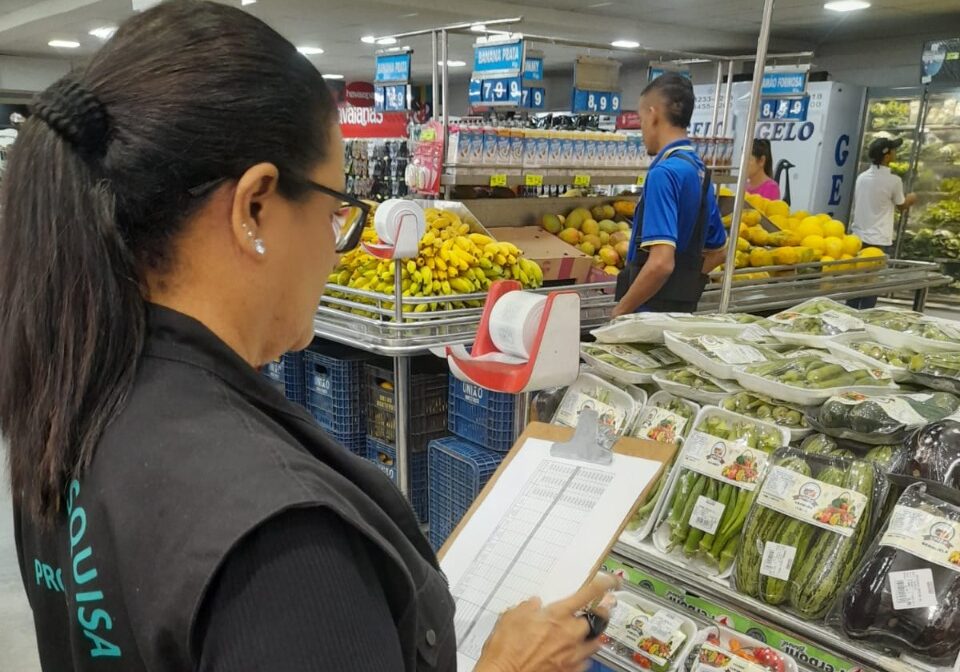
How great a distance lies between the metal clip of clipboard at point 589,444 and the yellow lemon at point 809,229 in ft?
12.3

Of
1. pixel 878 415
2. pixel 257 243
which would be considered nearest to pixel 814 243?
pixel 878 415

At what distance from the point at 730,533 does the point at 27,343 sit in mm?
1345

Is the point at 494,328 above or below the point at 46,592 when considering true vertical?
above

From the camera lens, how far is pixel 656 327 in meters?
2.10

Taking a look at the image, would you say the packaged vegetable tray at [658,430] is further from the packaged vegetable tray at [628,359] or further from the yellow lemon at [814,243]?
the yellow lemon at [814,243]

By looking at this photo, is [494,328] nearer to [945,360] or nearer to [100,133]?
[100,133]

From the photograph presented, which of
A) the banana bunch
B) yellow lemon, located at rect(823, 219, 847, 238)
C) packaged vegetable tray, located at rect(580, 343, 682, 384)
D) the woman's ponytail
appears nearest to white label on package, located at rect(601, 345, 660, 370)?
packaged vegetable tray, located at rect(580, 343, 682, 384)

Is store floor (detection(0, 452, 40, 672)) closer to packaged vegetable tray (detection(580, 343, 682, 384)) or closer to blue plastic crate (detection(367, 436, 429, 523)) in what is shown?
blue plastic crate (detection(367, 436, 429, 523))

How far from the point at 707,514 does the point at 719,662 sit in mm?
288

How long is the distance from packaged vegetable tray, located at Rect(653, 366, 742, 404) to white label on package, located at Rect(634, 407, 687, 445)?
7 cm

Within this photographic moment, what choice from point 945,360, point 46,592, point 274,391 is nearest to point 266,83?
point 274,391

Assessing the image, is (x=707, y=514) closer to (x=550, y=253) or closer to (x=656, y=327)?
(x=656, y=327)

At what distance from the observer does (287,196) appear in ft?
2.44

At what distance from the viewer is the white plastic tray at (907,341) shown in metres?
2.03
